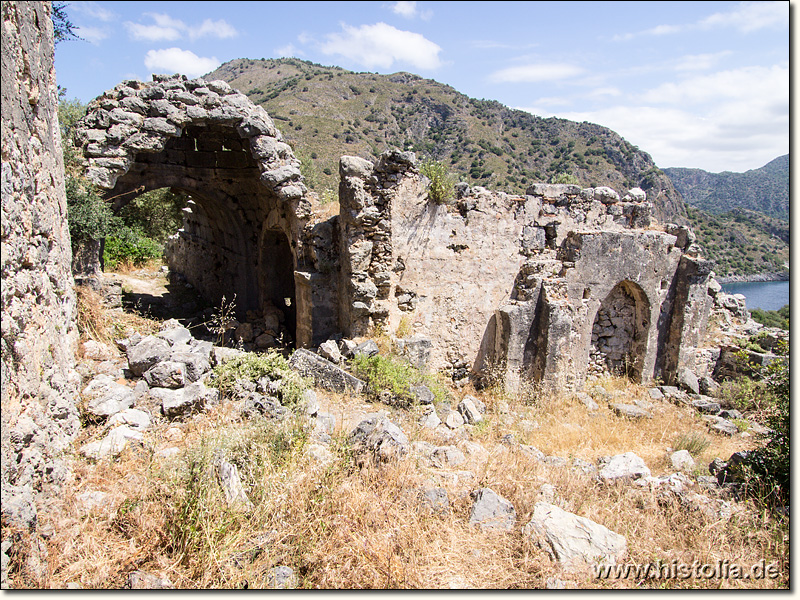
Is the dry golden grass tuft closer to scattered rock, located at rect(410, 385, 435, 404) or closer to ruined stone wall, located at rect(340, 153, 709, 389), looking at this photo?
scattered rock, located at rect(410, 385, 435, 404)

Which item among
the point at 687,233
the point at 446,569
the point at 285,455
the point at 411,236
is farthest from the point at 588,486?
the point at 687,233

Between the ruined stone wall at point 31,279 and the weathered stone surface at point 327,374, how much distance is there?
2.90 m

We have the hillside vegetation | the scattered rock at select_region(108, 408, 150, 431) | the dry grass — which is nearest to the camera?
the scattered rock at select_region(108, 408, 150, 431)

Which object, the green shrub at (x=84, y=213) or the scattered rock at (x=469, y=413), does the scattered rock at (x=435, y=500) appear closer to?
the scattered rock at (x=469, y=413)

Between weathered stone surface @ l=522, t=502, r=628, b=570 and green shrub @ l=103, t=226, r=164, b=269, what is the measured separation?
13597mm

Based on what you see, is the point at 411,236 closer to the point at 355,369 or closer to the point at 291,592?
the point at 355,369

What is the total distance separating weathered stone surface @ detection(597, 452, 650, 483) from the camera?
4.99 m

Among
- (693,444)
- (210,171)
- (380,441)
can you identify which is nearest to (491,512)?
(380,441)

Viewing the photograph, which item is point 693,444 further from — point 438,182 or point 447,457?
point 438,182

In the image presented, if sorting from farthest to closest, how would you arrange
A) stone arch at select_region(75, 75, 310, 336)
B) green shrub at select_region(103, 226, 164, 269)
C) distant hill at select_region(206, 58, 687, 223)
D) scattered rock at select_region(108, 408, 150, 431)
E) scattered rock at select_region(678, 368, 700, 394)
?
distant hill at select_region(206, 58, 687, 223) < green shrub at select_region(103, 226, 164, 269) < scattered rock at select_region(678, 368, 700, 394) < stone arch at select_region(75, 75, 310, 336) < scattered rock at select_region(108, 408, 150, 431)

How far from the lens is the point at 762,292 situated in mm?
27078

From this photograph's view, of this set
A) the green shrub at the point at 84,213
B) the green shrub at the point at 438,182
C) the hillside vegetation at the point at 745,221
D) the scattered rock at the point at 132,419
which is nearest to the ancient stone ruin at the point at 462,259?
Answer: the green shrub at the point at 438,182

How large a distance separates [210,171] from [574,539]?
10694mm

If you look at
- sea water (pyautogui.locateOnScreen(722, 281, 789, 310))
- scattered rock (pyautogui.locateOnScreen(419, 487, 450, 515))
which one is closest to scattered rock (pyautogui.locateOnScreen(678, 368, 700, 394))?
scattered rock (pyautogui.locateOnScreen(419, 487, 450, 515))
